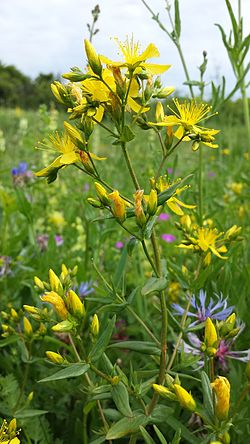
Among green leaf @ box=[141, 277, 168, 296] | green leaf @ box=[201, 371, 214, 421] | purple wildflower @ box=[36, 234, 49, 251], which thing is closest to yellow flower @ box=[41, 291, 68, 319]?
green leaf @ box=[141, 277, 168, 296]

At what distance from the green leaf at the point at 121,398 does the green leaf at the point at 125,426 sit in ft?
0.04

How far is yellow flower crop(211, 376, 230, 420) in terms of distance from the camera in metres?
0.75

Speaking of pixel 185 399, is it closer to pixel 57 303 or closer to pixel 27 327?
pixel 57 303

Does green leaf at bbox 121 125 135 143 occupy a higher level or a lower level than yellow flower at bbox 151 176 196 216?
higher

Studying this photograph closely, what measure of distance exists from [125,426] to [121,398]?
5 cm

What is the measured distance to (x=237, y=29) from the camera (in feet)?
5.05

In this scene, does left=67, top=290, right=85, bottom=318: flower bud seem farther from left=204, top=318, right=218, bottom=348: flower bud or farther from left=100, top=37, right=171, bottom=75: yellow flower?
left=100, top=37, right=171, bottom=75: yellow flower

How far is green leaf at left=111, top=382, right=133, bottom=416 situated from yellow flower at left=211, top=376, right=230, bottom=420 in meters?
0.20

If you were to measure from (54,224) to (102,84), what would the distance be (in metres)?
1.70

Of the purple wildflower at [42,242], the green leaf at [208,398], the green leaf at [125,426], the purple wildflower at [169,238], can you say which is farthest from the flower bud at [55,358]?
the purple wildflower at [169,238]

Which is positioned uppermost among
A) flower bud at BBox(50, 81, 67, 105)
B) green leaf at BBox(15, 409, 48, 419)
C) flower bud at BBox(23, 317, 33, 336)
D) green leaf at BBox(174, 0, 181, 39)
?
green leaf at BBox(174, 0, 181, 39)

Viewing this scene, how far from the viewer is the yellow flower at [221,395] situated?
0.75 metres

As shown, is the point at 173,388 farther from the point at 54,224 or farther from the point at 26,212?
the point at 54,224

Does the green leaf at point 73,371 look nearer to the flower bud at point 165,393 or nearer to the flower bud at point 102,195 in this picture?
the flower bud at point 165,393
